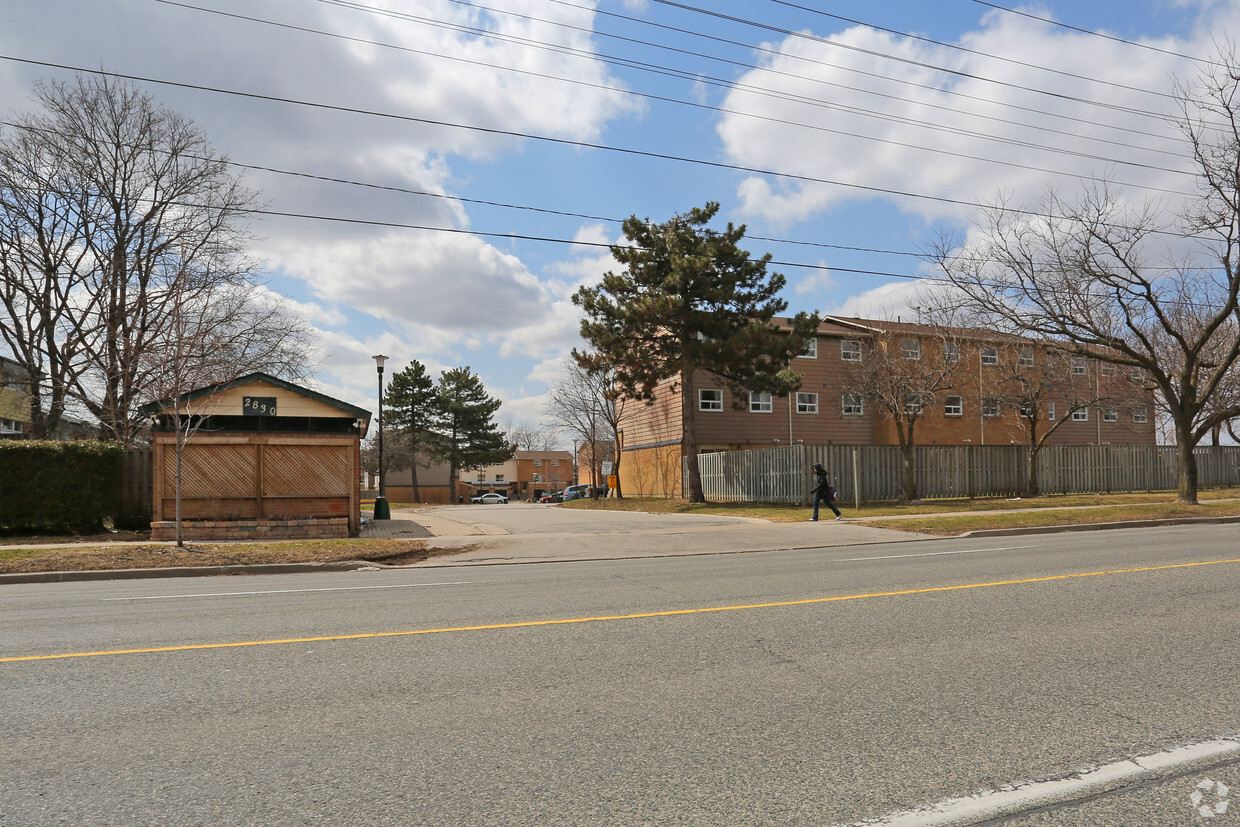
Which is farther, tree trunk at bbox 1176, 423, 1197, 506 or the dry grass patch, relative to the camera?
tree trunk at bbox 1176, 423, 1197, 506

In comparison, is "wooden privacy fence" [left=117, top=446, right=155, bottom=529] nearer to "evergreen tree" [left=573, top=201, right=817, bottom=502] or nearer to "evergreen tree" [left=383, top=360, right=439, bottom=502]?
"evergreen tree" [left=573, top=201, right=817, bottom=502]

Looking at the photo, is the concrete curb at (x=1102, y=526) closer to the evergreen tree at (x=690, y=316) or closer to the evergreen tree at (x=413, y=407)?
the evergreen tree at (x=690, y=316)

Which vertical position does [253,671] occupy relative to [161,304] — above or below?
below

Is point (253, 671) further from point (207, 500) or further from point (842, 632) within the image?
point (207, 500)

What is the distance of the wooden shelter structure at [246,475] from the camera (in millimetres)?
17844

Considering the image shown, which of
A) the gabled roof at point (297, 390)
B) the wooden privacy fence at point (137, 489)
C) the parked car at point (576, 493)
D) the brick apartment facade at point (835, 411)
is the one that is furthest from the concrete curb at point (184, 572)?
the parked car at point (576, 493)

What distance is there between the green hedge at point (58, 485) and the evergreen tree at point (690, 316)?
1723 centimetres

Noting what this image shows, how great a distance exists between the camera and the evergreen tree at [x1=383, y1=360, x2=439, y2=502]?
70.2 meters

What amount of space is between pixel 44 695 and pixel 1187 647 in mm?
8052

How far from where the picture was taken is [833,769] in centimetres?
376

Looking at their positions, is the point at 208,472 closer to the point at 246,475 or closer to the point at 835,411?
the point at 246,475

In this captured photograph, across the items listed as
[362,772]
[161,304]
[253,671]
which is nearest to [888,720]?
[362,772]

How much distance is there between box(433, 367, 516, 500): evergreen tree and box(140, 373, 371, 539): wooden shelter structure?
5223 cm

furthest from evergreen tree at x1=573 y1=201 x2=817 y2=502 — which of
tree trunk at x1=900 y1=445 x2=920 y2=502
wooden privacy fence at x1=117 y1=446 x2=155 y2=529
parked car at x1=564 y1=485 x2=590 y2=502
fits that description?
parked car at x1=564 y1=485 x2=590 y2=502
